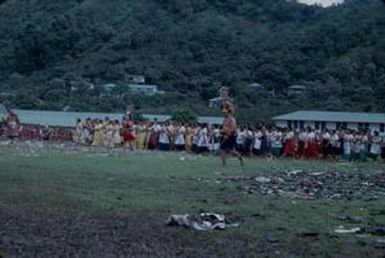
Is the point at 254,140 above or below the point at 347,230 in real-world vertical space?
above

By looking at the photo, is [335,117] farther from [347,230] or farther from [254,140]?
[347,230]

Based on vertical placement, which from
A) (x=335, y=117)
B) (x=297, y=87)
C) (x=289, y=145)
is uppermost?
(x=297, y=87)

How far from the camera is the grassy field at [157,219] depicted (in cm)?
951

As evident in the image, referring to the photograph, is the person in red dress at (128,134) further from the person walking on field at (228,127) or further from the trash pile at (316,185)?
the trash pile at (316,185)

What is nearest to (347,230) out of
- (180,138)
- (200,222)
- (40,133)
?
(200,222)

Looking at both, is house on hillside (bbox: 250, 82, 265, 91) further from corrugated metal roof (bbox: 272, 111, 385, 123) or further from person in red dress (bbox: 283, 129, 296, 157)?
person in red dress (bbox: 283, 129, 296, 157)

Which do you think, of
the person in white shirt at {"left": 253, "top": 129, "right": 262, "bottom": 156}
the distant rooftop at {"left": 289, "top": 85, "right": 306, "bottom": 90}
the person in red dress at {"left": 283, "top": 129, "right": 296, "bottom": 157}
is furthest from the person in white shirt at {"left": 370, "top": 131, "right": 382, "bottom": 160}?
the distant rooftop at {"left": 289, "top": 85, "right": 306, "bottom": 90}

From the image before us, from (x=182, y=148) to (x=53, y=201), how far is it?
3018 cm

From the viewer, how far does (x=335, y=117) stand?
217 feet

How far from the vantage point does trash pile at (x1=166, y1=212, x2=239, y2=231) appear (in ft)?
36.7

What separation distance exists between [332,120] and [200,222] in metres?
56.1

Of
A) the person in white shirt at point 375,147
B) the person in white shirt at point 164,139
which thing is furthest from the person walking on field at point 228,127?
the person in white shirt at point 164,139

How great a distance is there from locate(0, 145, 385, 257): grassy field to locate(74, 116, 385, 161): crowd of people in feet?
62.1

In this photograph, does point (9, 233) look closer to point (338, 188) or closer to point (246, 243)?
point (246, 243)
